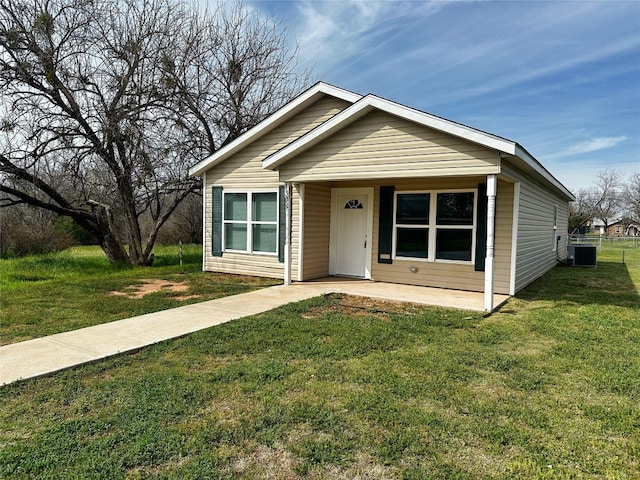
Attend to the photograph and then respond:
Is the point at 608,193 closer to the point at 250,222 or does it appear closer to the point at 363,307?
the point at 250,222

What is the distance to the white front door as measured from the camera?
31.2 ft

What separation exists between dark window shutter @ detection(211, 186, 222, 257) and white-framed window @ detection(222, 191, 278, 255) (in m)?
0.15

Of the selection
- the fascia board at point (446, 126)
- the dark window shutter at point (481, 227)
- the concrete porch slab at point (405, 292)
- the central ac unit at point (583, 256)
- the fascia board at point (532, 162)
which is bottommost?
the concrete porch slab at point (405, 292)

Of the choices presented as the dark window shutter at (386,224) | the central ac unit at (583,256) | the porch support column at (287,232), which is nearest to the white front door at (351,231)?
the dark window shutter at (386,224)

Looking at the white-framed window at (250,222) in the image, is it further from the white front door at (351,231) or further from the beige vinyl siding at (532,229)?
the beige vinyl siding at (532,229)

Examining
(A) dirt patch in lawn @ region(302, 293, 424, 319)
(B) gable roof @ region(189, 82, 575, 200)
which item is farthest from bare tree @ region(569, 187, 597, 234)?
(A) dirt patch in lawn @ region(302, 293, 424, 319)

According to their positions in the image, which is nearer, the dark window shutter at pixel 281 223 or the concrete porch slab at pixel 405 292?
the concrete porch slab at pixel 405 292

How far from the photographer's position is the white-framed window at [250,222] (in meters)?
10.0

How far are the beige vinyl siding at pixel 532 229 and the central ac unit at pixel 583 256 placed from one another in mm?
1555

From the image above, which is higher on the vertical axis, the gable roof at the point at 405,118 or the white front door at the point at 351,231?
the gable roof at the point at 405,118

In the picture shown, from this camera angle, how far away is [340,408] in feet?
10.1

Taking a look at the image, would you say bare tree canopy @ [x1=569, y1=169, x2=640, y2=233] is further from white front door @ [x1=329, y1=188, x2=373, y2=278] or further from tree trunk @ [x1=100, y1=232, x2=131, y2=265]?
tree trunk @ [x1=100, y1=232, x2=131, y2=265]

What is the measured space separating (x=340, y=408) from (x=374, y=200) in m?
6.73

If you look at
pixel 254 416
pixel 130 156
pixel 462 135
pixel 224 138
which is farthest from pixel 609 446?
pixel 224 138
